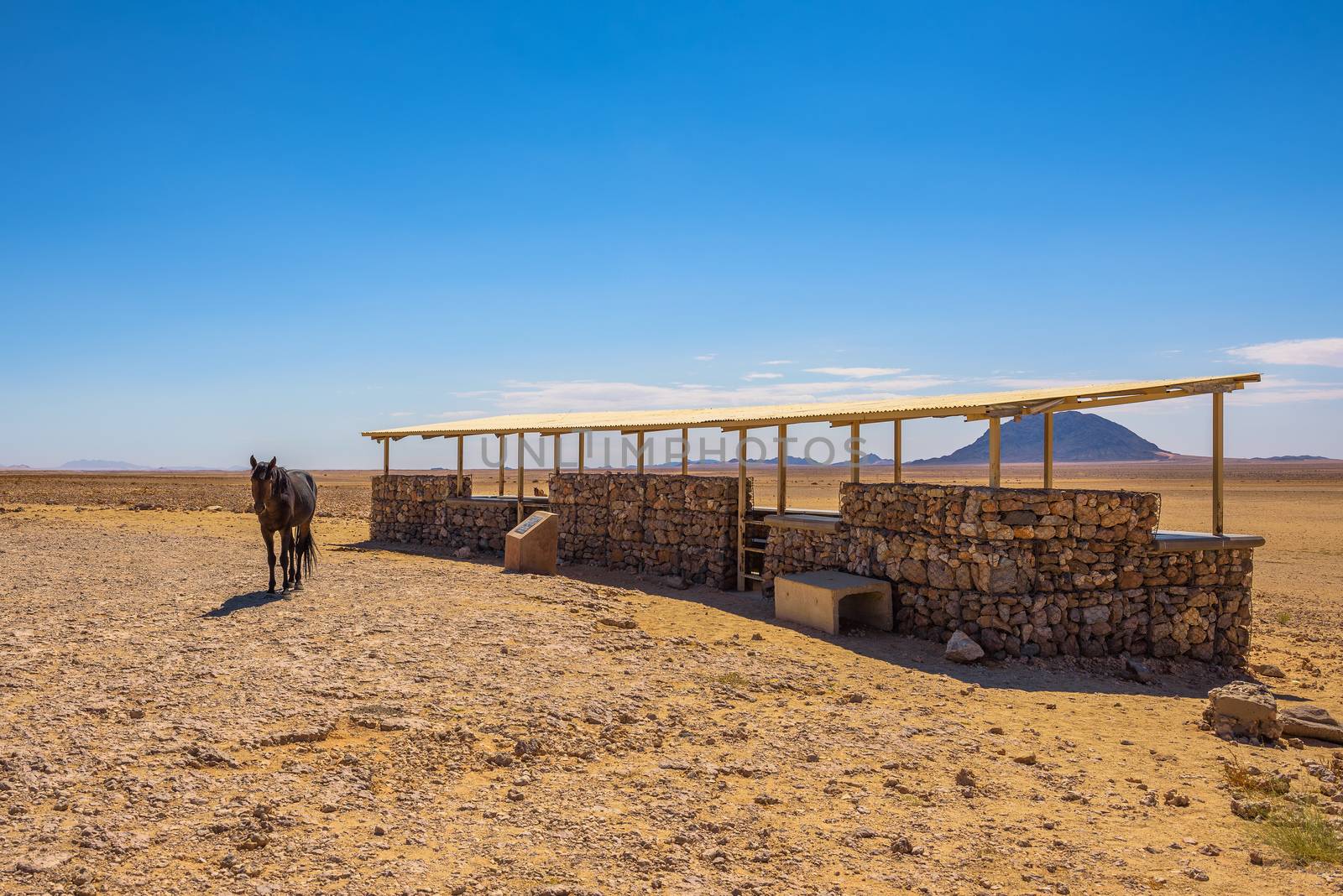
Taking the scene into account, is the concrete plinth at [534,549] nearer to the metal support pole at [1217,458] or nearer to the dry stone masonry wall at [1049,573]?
the dry stone masonry wall at [1049,573]

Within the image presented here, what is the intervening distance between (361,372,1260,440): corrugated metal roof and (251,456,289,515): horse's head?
8061 mm

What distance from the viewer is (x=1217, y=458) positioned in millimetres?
Answer: 12055

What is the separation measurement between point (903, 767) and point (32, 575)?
45.9 ft

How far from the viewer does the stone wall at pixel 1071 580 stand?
38.1ft

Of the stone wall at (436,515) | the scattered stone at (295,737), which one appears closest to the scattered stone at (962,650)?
the scattered stone at (295,737)

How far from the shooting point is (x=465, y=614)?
37.5ft

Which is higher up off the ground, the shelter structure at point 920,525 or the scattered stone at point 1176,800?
the shelter structure at point 920,525

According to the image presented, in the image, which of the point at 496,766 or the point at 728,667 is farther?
the point at 728,667

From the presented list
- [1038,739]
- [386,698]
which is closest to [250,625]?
[386,698]

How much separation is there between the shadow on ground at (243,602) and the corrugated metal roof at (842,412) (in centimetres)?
853

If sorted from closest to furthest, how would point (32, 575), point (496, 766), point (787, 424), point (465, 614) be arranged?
point (496, 766)
point (465, 614)
point (32, 575)
point (787, 424)

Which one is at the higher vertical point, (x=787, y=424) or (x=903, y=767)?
(x=787, y=424)

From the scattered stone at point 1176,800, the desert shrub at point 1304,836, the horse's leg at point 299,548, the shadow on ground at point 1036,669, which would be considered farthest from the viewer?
the horse's leg at point 299,548

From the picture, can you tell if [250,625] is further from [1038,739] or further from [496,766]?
[1038,739]
